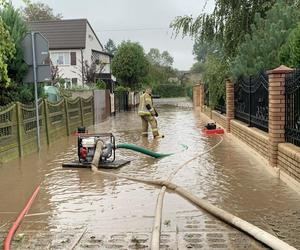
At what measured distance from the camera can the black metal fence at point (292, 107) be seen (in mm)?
7492

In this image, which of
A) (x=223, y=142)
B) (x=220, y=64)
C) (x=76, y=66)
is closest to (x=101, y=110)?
(x=220, y=64)

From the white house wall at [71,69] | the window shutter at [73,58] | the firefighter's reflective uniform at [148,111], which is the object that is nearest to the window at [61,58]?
the white house wall at [71,69]

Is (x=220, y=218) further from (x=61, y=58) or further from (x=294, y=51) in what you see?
(x=61, y=58)

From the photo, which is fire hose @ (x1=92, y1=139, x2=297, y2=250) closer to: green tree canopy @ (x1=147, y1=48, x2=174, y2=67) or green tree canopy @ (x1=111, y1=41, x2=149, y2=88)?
green tree canopy @ (x1=111, y1=41, x2=149, y2=88)

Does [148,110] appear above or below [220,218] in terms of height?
above

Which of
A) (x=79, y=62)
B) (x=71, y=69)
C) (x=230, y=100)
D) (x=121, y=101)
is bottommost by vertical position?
(x=121, y=101)

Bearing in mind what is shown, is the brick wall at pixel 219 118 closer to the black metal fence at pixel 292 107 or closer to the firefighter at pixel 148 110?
the firefighter at pixel 148 110

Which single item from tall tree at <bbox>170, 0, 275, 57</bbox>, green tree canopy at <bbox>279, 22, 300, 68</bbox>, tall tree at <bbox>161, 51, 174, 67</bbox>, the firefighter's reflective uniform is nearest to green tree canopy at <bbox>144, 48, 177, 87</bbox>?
tall tree at <bbox>161, 51, 174, 67</bbox>

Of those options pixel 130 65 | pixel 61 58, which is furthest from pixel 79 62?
pixel 130 65

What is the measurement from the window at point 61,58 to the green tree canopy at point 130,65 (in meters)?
4.87

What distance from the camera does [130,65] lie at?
1917 inches

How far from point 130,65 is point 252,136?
128 ft

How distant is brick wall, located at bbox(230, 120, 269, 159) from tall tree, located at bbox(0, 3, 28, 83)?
587 cm

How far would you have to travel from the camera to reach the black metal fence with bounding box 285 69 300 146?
7492mm
